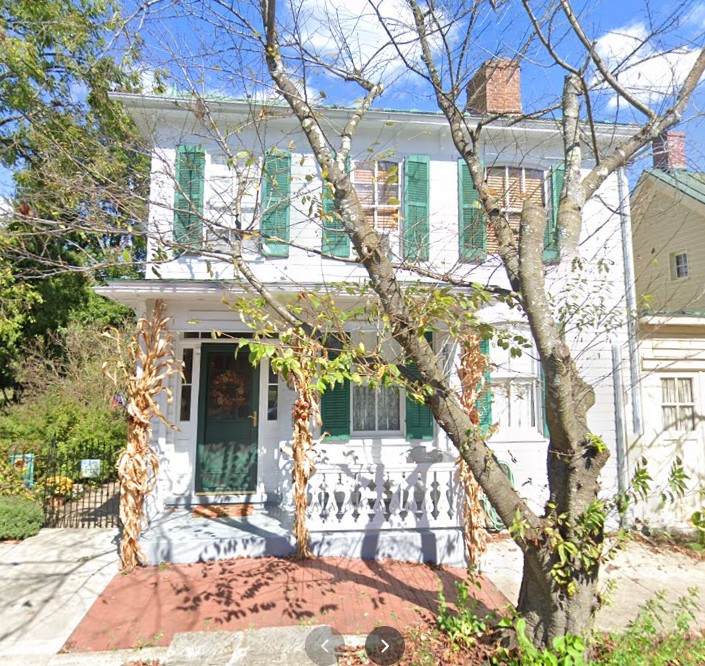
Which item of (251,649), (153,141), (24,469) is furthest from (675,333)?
(24,469)

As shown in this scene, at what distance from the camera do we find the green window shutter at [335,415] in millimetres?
6840

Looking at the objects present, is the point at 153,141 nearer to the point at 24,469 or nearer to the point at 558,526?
the point at 24,469

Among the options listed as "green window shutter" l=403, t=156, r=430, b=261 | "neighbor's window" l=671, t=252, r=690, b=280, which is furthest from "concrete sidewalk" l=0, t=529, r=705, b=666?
"neighbor's window" l=671, t=252, r=690, b=280

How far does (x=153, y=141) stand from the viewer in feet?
22.4

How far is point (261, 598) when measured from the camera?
441cm

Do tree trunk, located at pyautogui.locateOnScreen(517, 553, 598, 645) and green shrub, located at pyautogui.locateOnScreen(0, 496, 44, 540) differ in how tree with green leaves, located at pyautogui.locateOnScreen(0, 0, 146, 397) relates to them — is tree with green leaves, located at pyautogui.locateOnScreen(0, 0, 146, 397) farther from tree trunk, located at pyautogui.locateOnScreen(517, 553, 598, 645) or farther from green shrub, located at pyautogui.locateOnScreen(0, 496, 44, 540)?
tree trunk, located at pyautogui.locateOnScreen(517, 553, 598, 645)

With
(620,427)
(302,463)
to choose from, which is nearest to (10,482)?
(302,463)

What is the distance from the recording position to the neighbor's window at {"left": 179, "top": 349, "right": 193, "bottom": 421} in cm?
673

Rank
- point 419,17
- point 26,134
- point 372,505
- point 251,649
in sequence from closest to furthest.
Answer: point 251,649
point 419,17
point 372,505
point 26,134

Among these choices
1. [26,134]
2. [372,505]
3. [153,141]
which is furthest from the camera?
[26,134]

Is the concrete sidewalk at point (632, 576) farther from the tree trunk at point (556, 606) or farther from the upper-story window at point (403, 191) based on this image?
the upper-story window at point (403, 191)

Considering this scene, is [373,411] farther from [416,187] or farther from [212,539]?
[416,187]

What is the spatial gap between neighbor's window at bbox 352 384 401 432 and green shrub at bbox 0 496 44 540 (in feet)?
14.3

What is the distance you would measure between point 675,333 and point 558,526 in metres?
5.64
